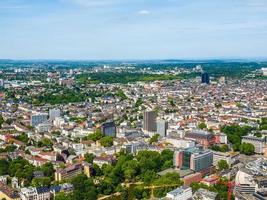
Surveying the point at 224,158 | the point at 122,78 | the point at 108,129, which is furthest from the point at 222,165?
the point at 122,78

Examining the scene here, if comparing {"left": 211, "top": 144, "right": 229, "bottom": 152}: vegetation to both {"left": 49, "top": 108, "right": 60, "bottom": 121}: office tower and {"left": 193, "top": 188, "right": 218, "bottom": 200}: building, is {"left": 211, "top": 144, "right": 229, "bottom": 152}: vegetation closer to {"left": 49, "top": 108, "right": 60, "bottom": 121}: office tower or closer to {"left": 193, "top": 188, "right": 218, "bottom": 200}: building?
{"left": 193, "top": 188, "right": 218, "bottom": 200}: building

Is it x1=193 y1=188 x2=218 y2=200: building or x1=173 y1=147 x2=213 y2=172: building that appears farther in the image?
x1=173 y1=147 x2=213 y2=172: building

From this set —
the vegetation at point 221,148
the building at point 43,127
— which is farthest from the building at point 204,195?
the building at point 43,127

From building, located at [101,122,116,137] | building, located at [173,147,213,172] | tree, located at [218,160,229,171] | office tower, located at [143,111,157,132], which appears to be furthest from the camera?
office tower, located at [143,111,157,132]

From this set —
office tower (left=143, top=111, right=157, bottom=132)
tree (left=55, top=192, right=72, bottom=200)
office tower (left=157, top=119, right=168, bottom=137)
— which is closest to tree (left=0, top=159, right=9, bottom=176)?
tree (left=55, top=192, right=72, bottom=200)

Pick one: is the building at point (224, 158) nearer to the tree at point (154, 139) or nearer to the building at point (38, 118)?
the tree at point (154, 139)

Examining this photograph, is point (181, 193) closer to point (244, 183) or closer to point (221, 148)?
point (244, 183)

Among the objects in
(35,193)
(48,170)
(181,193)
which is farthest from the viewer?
(48,170)

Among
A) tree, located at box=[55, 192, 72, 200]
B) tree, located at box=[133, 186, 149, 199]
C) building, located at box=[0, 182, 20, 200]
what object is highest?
tree, located at box=[55, 192, 72, 200]
